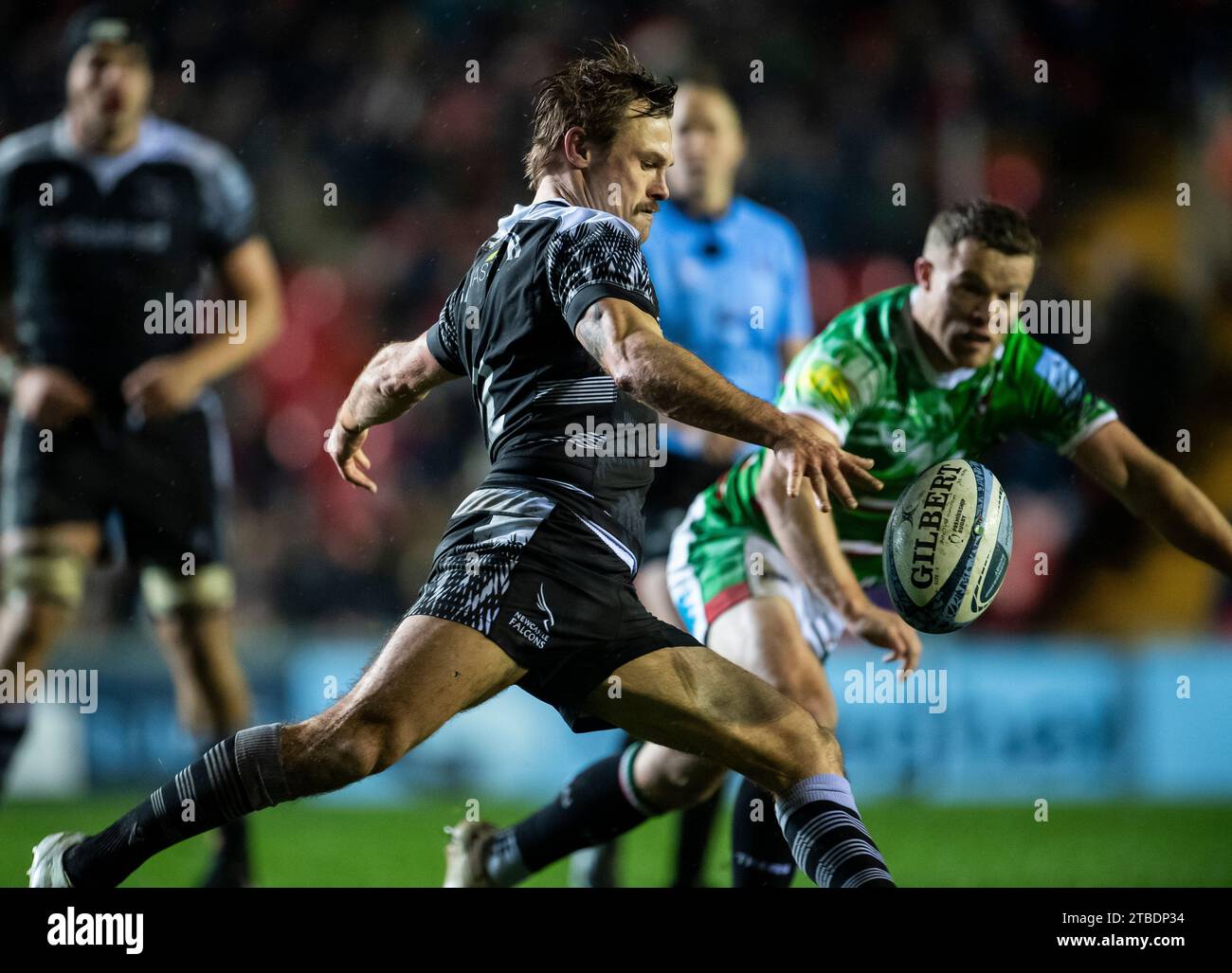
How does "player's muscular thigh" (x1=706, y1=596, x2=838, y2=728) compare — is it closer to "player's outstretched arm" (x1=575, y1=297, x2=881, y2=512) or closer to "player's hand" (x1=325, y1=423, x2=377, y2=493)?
"player's hand" (x1=325, y1=423, x2=377, y2=493)

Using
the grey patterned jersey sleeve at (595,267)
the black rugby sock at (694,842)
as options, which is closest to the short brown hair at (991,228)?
the grey patterned jersey sleeve at (595,267)

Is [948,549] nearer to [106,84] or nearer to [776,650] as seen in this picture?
[776,650]

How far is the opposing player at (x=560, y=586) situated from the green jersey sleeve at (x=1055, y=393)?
3.91 ft

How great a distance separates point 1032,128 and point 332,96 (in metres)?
4.61

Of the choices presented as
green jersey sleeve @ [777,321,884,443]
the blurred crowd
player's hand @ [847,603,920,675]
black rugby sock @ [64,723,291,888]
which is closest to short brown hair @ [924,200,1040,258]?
green jersey sleeve @ [777,321,884,443]

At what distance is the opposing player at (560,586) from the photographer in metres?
2.97

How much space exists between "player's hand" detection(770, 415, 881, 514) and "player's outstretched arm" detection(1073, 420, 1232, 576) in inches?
61.5

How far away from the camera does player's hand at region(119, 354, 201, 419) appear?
213 inches

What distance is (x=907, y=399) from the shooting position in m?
3.94

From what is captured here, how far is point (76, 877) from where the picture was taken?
3145mm

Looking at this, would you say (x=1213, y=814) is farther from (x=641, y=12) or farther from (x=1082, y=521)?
(x=641, y=12)

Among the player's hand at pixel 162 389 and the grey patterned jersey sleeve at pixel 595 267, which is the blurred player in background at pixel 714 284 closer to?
the player's hand at pixel 162 389

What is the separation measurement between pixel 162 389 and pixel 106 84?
1180 millimetres

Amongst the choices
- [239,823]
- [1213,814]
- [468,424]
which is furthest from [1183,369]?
[239,823]
